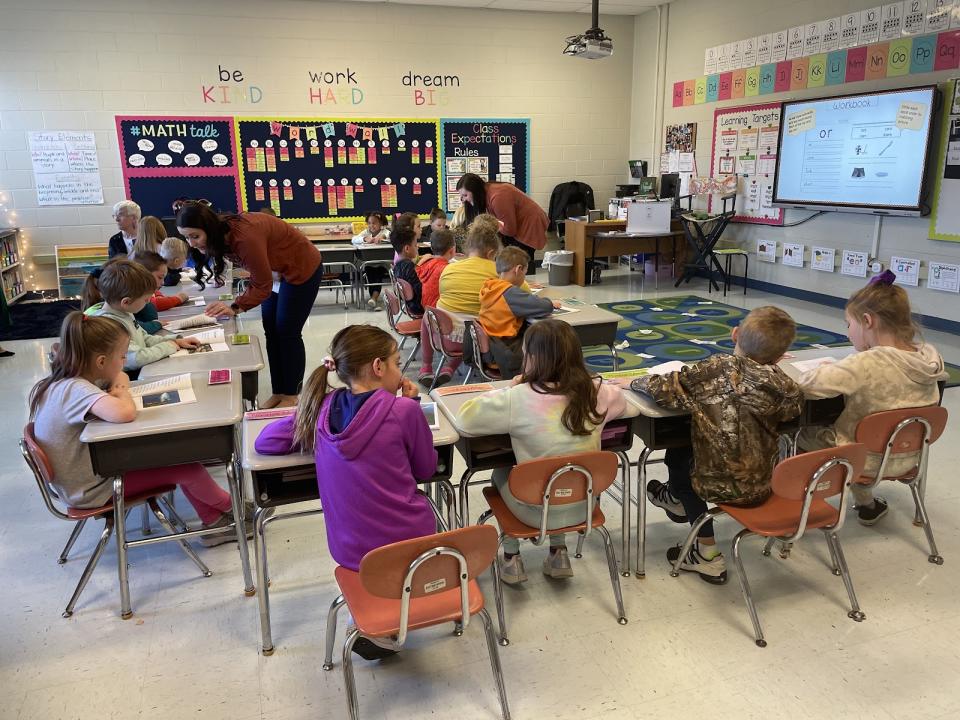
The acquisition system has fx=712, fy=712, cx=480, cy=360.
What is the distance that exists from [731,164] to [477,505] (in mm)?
6424

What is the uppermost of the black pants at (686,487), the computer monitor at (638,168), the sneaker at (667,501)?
the computer monitor at (638,168)

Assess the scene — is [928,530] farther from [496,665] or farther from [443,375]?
[443,375]

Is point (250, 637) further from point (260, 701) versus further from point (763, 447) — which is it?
point (763, 447)

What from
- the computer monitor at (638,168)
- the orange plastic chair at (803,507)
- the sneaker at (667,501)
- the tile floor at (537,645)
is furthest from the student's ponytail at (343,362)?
the computer monitor at (638,168)

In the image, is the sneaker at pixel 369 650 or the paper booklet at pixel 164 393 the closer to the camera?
the sneaker at pixel 369 650

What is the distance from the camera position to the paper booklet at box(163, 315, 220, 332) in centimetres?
358

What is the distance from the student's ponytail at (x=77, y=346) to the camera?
7.44 feet

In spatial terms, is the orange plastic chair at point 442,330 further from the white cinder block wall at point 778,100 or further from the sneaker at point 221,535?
the white cinder block wall at point 778,100

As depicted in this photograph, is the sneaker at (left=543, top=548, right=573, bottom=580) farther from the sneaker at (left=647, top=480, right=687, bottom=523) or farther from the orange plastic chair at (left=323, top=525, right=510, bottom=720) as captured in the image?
the orange plastic chair at (left=323, top=525, right=510, bottom=720)

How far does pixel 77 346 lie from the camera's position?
226cm

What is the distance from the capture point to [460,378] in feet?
16.6

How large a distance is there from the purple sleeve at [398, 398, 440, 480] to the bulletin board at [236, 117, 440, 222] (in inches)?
298

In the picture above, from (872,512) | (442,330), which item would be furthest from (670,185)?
(872,512)

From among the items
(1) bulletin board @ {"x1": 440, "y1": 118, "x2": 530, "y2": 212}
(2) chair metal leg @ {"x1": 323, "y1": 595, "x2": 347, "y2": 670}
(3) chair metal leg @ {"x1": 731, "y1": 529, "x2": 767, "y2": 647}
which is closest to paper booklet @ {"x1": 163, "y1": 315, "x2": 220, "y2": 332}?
(2) chair metal leg @ {"x1": 323, "y1": 595, "x2": 347, "y2": 670}
